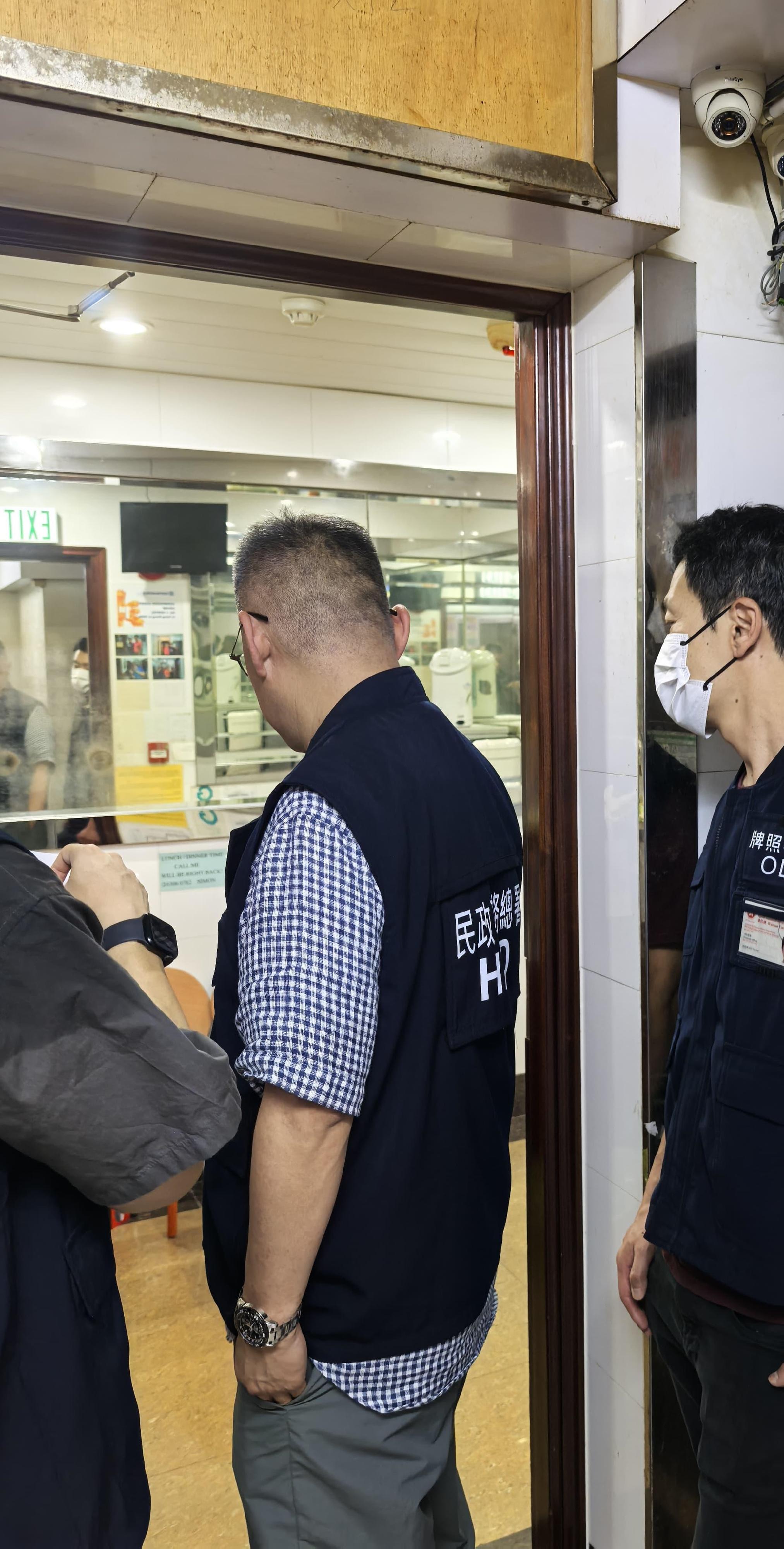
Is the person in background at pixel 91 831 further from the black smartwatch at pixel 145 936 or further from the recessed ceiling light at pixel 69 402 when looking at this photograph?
the black smartwatch at pixel 145 936

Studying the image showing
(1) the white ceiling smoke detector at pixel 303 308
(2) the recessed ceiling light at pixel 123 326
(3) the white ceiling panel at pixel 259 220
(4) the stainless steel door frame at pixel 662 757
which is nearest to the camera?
(3) the white ceiling panel at pixel 259 220

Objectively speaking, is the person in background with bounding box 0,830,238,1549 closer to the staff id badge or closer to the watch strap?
the watch strap

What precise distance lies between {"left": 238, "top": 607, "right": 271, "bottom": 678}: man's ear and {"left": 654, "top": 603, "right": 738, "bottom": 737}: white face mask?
56 centimetres

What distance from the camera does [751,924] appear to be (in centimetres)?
130

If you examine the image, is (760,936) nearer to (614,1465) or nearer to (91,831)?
(614,1465)

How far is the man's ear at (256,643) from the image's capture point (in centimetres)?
139

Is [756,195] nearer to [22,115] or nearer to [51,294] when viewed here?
[22,115]

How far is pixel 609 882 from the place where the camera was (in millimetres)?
1642

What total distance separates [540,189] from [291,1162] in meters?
1.24

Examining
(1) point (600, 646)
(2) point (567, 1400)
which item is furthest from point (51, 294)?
(2) point (567, 1400)

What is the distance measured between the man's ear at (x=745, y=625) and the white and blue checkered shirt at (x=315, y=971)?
23.0 inches

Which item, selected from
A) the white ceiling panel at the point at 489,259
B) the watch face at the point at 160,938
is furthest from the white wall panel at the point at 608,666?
the watch face at the point at 160,938

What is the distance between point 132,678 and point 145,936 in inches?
95.4

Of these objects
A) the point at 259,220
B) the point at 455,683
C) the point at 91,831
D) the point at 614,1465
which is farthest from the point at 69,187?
the point at 455,683
